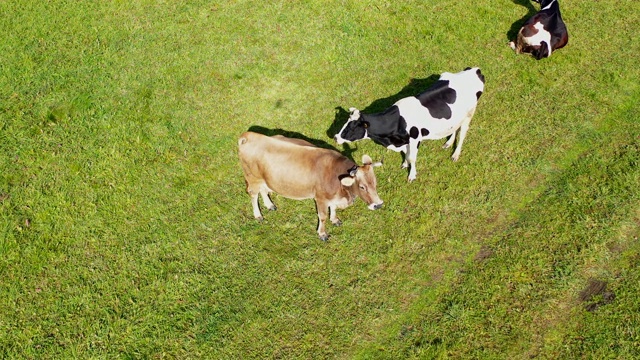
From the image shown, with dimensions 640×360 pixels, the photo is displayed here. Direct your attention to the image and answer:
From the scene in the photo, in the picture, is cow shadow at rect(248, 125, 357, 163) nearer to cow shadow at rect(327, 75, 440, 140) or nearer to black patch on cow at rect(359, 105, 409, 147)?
cow shadow at rect(327, 75, 440, 140)

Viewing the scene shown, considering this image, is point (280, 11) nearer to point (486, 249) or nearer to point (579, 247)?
point (486, 249)

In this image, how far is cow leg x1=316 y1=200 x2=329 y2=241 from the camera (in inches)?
325

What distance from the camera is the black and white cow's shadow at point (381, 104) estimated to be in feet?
33.9

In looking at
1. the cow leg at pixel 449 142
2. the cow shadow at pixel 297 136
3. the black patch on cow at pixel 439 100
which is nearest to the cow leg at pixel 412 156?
the black patch on cow at pixel 439 100

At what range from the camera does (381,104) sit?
10.8 m

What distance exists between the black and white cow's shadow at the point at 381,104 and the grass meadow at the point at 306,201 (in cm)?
6

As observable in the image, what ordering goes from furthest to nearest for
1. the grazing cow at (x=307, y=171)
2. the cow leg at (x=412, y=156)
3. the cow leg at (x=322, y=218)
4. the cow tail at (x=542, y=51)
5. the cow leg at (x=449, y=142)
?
the cow tail at (x=542, y=51)
the cow leg at (x=449, y=142)
the cow leg at (x=412, y=156)
the cow leg at (x=322, y=218)
the grazing cow at (x=307, y=171)

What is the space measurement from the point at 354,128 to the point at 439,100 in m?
1.80

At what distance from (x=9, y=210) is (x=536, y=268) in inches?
414

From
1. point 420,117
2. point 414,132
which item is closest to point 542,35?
point 420,117

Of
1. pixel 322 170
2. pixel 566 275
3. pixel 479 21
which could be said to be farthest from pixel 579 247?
pixel 479 21

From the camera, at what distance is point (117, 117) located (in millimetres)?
10633

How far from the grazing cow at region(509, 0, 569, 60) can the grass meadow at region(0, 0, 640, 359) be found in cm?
35

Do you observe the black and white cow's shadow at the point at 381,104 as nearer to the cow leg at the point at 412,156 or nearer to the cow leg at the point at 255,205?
the cow leg at the point at 412,156
